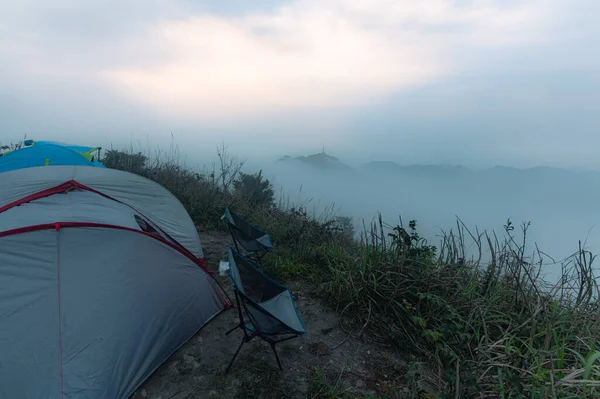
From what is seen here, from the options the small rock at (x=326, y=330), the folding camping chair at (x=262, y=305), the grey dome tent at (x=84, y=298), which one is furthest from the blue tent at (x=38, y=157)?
the small rock at (x=326, y=330)

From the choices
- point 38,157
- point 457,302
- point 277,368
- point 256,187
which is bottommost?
point 277,368

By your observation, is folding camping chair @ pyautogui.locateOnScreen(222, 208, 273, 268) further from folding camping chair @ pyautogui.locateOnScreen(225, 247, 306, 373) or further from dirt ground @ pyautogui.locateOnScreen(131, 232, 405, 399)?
folding camping chair @ pyautogui.locateOnScreen(225, 247, 306, 373)

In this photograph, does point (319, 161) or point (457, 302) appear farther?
point (319, 161)

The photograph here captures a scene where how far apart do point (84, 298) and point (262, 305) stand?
1.54 m

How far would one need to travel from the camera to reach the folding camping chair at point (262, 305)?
8.65ft

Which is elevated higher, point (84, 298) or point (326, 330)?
point (84, 298)

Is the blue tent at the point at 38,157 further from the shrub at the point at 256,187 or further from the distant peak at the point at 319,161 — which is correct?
the distant peak at the point at 319,161

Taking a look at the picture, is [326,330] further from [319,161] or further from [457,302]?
[319,161]

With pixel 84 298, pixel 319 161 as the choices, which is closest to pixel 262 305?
pixel 84 298

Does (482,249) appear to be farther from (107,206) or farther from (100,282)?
(107,206)

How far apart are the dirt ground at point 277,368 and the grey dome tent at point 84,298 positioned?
0.57 ft

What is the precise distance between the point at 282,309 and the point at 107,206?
7.43 ft

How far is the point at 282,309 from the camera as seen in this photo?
10.1ft

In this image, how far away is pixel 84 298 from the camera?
2.49 m
